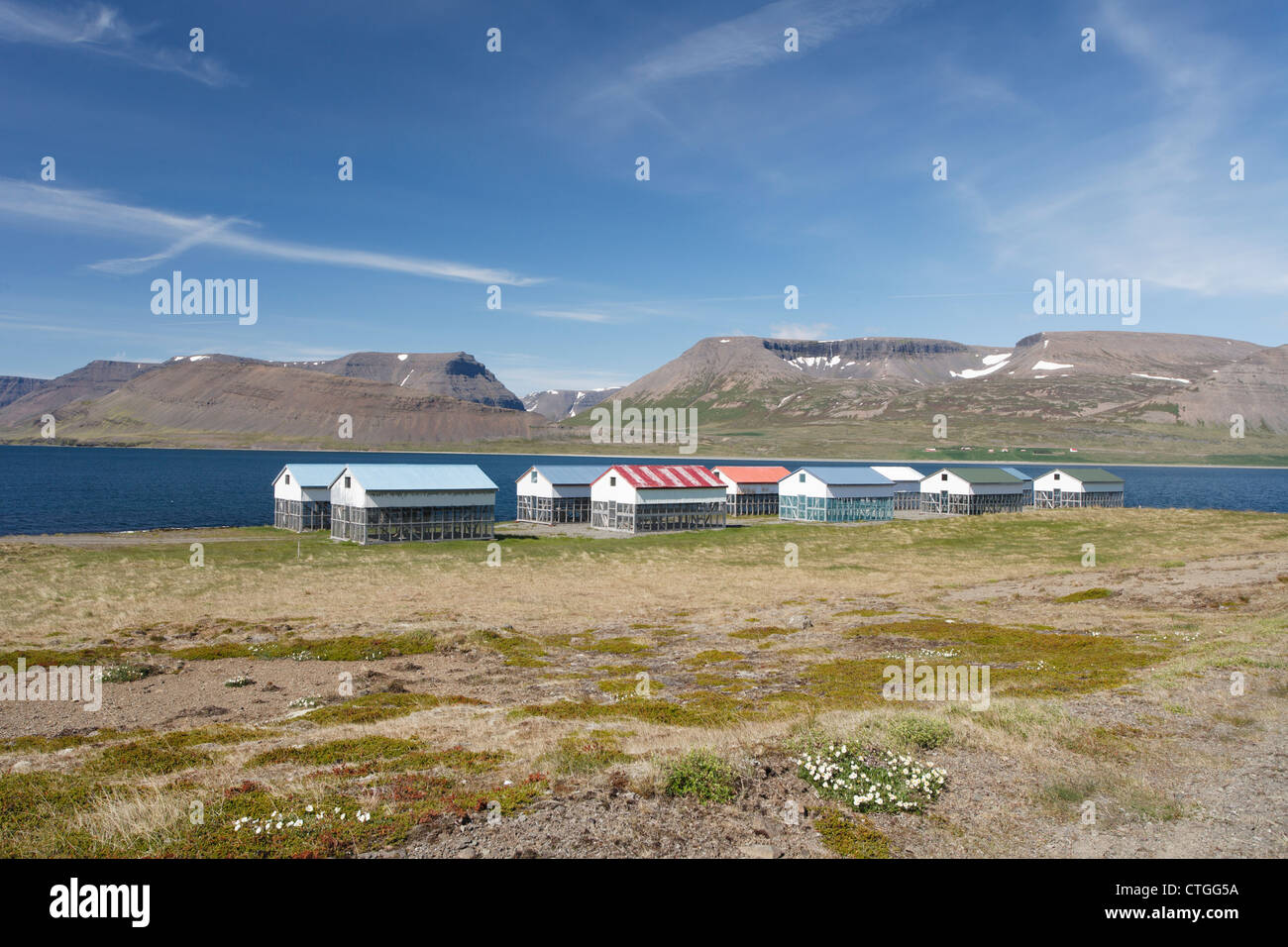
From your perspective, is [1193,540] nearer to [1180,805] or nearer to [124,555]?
[1180,805]

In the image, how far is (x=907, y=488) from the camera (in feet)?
447

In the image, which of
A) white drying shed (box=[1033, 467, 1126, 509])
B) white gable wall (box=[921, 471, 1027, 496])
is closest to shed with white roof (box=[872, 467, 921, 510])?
white gable wall (box=[921, 471, 1027, 496])

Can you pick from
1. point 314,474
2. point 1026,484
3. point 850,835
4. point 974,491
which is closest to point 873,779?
point 850,835

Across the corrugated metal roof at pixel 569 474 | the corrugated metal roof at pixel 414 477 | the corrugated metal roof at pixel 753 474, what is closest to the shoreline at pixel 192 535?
the corrugated metal roof at pixel 414 477

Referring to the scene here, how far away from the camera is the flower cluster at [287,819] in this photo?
45.2 ft

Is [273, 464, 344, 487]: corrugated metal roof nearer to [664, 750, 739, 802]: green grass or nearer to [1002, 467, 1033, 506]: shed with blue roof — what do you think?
[664, 750, 739, 802]: green grass

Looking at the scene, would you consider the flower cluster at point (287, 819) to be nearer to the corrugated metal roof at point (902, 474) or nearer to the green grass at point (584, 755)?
the green grass at point (584, 755)

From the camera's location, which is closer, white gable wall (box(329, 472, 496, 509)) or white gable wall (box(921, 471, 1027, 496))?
white gable wall (box(329, 472, 496, 509))

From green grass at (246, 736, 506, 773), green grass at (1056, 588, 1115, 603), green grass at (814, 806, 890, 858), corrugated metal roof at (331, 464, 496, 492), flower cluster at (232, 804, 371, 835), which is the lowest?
green grass at (1056, 588, 1115, 603)

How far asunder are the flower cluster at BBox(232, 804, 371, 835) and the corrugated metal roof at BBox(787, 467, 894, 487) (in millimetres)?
105588

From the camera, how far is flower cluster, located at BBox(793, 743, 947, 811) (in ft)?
49.2

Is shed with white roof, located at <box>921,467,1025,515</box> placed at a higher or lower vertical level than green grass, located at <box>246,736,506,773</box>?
higher

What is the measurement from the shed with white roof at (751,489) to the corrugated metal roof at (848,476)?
7290 millimetres
